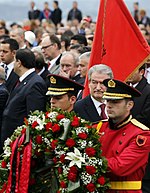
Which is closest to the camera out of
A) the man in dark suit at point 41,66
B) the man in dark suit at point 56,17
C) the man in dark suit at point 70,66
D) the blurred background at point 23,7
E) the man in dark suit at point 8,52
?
the man in dark suit at point 70,66

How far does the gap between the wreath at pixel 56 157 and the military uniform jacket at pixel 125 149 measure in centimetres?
15

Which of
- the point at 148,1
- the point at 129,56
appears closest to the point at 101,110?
the point at 129,56

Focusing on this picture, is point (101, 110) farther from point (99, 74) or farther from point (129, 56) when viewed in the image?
point (129, 56)

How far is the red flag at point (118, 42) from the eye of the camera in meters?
9.30

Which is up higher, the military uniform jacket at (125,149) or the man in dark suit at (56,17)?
the military uniform jacket at (125,149)

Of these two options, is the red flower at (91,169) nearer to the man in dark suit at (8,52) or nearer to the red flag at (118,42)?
the red flag at (118,42)

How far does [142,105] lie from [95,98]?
71cm

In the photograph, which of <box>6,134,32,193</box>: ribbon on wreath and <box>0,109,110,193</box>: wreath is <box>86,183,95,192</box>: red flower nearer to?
<box>0,109,110,193</box>: wreath

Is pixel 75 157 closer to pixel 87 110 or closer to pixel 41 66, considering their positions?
pixel 87 110

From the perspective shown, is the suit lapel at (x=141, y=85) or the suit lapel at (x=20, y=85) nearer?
the suit lapel at (x=141, y=85)

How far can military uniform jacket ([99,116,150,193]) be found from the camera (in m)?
6.88

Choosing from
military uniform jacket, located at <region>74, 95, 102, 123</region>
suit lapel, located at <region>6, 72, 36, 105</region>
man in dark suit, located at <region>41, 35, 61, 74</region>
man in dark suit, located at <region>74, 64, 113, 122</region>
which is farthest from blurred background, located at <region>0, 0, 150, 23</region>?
military uniform jacket, located at <region>74, 95, 102, 123</region>

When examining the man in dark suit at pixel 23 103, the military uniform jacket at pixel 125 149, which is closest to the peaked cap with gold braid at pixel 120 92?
the military uniform jacket at pixel 125 149

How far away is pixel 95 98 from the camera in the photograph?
8.57 m
